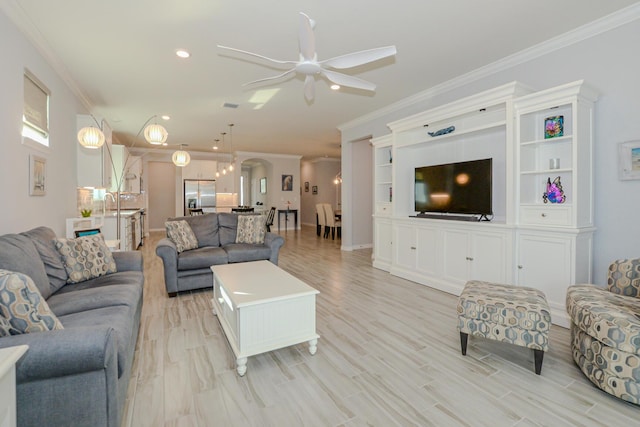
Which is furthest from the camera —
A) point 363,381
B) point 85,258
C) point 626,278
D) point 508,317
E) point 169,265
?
point 169,265

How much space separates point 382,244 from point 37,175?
475cm

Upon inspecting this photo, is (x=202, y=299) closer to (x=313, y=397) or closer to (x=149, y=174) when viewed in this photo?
(x=313, y=397)

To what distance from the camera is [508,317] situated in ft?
7.44

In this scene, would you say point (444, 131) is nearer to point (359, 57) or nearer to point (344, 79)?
point (344, 79)

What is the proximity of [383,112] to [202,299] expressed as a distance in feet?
14.6

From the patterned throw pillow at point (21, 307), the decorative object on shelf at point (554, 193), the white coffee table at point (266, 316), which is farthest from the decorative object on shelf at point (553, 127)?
the patterned throw pillow at point (21, 307)

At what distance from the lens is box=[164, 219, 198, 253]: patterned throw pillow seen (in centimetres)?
432

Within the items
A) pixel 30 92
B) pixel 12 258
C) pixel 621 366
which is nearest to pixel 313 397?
pixel 621 366

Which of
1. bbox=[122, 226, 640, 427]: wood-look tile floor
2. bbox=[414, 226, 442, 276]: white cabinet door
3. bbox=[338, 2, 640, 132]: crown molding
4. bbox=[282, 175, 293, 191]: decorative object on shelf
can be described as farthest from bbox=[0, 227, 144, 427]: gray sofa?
bbox=[282, 175, 293, 191]: decorative object on shelf

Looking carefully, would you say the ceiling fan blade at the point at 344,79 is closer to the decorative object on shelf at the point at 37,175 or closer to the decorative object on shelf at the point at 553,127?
the decorative object on shelf at the point at 553,127

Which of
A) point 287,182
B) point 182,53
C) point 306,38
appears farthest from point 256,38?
point 287,182

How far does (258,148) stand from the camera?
1000 cm

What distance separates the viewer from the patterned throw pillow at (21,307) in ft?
4.46

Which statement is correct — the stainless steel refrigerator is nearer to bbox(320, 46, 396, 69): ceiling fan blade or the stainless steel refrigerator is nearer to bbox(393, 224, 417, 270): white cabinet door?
bbox(393, 224, 417, 270): white cabinet door
